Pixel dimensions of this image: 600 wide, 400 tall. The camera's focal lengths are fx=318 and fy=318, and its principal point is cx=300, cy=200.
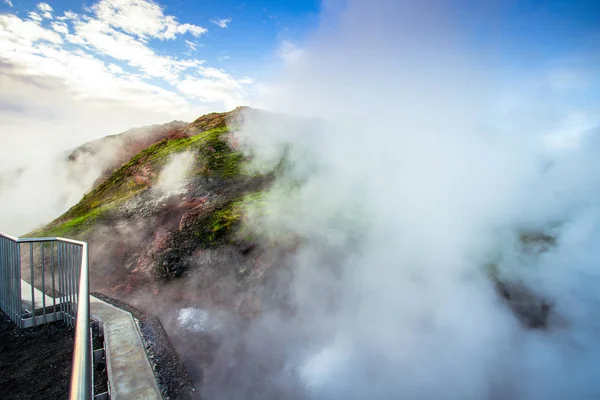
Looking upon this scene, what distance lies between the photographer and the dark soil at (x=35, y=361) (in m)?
3.57

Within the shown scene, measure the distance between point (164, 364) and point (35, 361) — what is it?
1562 millimetres

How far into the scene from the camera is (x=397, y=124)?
13094 millimetres

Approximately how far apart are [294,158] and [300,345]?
9.10 m

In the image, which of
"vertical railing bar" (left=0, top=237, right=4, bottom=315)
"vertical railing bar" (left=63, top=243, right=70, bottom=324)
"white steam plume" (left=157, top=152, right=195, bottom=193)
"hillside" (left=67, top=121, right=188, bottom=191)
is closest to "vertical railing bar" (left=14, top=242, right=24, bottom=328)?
"vertical railing bar" (left=0, top=237, right=4, bottom=315)

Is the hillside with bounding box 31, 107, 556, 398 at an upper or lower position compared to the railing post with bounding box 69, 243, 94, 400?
lower

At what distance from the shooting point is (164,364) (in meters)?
4.74

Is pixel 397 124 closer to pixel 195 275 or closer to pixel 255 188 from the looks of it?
pixel 255 188

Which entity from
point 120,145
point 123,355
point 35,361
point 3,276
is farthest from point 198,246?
point 120,145

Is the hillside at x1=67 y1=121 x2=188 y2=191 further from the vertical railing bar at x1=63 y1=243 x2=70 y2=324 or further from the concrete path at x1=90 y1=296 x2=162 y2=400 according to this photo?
the vertical railing bar at x1=63 y1=243 x2=70 y2=324

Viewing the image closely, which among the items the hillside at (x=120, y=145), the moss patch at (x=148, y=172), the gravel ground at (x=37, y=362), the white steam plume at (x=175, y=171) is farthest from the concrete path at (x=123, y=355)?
the hillside at (x=120, y=145)

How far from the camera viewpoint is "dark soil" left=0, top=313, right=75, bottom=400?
3568 millimetres

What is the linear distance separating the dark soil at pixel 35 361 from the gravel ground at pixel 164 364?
1097mm

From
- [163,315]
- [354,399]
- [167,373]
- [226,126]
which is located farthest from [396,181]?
[226,126]

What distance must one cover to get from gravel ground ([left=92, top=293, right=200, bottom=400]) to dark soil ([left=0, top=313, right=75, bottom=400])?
1.10 meters
